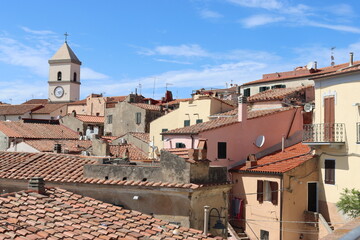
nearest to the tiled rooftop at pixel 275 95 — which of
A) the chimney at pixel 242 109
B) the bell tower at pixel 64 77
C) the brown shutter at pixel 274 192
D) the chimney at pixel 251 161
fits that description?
the chimney at pixel 242 109

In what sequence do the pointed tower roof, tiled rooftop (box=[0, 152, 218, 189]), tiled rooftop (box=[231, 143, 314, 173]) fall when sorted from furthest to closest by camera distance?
the pointed tower roof < tiled rooftop (box=[231, 143, 314, 173]) < tiled rooftop (box=[0, 152, 218, 189])

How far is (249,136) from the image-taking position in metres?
28.2

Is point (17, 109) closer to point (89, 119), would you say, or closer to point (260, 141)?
point (89, 119)

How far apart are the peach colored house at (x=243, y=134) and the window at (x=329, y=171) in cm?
535

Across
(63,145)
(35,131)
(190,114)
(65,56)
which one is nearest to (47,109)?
(65,56)

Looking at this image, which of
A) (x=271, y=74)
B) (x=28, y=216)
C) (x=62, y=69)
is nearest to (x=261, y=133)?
(x=28, y=216)

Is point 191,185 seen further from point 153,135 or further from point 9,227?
point 153,135

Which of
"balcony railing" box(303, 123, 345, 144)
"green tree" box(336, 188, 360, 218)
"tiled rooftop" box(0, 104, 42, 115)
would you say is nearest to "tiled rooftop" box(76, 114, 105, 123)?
"tiled rooftop" box(0, 104, 42, 115)

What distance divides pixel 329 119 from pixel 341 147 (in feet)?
5.16

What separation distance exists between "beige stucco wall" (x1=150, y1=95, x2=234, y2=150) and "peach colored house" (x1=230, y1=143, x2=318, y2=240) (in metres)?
9.89

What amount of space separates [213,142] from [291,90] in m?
9.64

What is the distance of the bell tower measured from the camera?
9386cm

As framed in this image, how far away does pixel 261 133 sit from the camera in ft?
94.1

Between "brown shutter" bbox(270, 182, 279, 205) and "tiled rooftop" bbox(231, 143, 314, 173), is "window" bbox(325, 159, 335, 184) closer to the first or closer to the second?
"tiled rooftop" bbox(231, 143, 314, 173)
